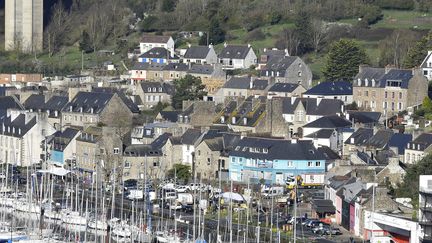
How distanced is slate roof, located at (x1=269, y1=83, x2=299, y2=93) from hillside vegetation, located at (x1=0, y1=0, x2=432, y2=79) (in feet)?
13.7

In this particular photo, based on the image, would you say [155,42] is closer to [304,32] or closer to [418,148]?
[304,32]

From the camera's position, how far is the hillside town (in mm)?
42062

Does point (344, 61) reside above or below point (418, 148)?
above

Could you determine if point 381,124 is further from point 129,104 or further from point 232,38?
point 232,38

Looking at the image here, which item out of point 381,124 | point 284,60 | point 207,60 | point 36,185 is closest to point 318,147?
point 381,124

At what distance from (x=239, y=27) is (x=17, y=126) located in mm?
22227

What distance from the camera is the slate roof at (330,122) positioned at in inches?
2121

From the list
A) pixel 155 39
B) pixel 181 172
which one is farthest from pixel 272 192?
pixel 155 39

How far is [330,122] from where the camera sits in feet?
177

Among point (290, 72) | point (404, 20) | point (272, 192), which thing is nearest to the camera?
point (272, 192)

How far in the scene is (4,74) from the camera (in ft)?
250

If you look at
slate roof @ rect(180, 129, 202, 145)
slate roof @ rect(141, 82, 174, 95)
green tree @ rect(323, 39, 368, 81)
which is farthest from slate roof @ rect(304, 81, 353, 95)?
slate roof @ rect(180, 129, 202, 145)

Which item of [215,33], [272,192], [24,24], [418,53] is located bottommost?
[272,192]

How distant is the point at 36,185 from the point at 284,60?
21.6 meters
